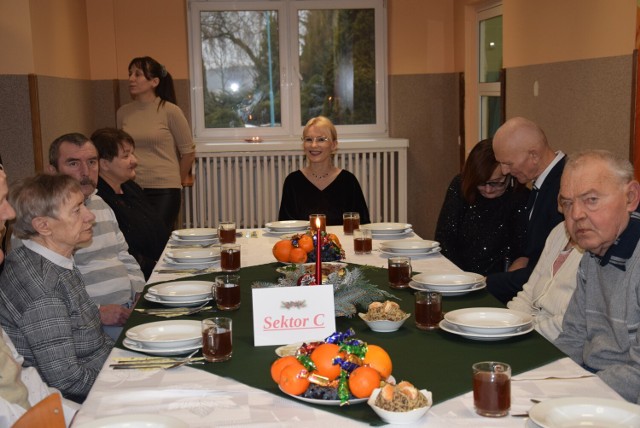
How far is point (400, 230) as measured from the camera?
4.20 meters

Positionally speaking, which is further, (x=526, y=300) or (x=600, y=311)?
(x=526, y=300)

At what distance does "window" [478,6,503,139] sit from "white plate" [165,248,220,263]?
11.0 ft

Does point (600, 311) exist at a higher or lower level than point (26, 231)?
lower

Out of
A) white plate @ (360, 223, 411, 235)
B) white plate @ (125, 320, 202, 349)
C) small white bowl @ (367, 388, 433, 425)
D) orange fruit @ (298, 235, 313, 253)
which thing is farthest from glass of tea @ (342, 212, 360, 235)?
small white bowl @ (367, 388, 433, 425)

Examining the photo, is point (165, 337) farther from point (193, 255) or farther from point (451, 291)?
point (193, 255)

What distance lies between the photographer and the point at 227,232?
4.02 metres

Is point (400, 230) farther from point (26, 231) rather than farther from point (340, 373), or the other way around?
point (340, 373)

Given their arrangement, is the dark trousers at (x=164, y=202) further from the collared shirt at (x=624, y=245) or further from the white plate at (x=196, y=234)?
the collared shirt at (x=624, y=245)

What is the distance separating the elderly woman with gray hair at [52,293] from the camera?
2.53 m

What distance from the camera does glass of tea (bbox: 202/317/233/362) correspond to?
2186 millimetres

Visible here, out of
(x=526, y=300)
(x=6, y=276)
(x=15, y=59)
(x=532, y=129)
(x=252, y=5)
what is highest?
(x=252, y=5)

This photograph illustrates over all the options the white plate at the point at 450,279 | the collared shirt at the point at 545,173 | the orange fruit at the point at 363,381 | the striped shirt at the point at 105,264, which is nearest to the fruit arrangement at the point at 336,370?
the orange fruit at the point at 363,381

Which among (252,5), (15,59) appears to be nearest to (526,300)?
(15,59)

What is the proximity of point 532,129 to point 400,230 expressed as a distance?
2.64 ft
